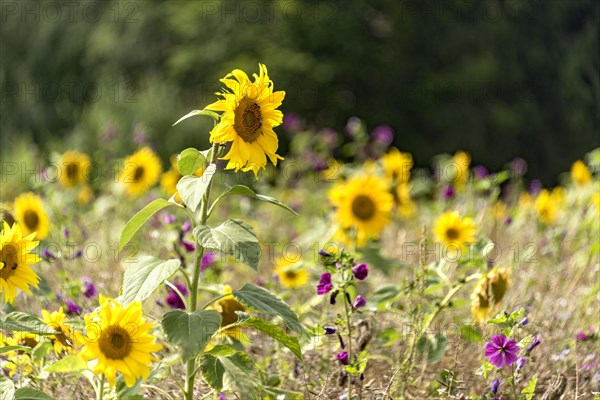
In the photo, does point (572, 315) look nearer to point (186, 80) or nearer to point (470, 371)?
point (470, 371)

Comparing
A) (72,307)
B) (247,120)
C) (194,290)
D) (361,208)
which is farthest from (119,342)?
(361,208)

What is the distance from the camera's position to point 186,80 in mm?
8141

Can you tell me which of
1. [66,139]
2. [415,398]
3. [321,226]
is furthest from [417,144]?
[415,398]

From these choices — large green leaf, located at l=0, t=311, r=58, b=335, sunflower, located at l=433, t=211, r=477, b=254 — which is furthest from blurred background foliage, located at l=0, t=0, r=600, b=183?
large green leaf, located at l=0, t=311, r=58, b=335

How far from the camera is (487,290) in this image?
277 centimetres

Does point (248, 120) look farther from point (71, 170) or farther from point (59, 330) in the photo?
point (71, 170)

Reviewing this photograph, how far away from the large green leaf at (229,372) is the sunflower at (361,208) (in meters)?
1.54

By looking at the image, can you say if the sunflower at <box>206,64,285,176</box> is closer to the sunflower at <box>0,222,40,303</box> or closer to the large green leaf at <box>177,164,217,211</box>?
the large green leaf at <box>177,164,217,211</box>

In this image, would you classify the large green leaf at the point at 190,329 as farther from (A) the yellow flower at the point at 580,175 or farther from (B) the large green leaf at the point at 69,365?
(A) the yellow flower at the point at 580,175

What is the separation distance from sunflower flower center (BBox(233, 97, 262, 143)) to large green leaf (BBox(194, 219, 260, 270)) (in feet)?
0.76

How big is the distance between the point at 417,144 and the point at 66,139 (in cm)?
345

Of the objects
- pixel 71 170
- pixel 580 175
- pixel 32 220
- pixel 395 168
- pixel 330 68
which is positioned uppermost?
pixel 330 68

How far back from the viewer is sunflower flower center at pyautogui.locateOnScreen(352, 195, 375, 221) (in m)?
3.75

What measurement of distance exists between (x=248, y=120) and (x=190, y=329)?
21.3 inches
